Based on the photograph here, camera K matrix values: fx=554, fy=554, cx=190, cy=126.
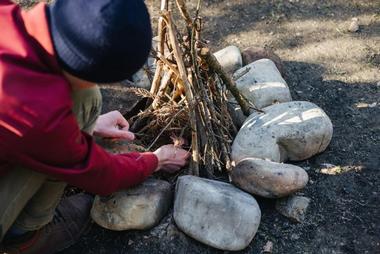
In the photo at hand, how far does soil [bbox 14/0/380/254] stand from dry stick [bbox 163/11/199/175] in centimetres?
25

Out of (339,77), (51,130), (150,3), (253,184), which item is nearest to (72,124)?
(51,130)

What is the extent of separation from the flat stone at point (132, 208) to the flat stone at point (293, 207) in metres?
0.45

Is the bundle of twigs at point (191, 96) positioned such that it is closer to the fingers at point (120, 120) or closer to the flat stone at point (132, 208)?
the fingers at point (120, 120)

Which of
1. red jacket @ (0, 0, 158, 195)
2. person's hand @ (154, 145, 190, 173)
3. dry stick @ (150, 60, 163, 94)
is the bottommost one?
person's hand @ (154, 145, 190, 173)

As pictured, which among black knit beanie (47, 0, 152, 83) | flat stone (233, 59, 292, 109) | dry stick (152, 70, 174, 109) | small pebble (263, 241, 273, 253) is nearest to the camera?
black knit beanie (47, 0, 152, 83)

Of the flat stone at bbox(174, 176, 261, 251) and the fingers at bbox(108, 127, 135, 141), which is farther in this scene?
the fingers at bbox(108, 127, 135, 141)

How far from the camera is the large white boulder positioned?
218cm

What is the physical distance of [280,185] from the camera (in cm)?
203

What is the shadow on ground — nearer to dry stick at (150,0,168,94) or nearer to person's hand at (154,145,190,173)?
person's hand at (154,145,190,173)

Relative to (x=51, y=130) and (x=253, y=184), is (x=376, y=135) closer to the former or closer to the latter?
(x=253, y=184)

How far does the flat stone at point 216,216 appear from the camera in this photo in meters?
1.95

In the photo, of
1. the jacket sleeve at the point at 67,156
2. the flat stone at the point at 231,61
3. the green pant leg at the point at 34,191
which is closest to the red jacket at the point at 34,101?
the jacket sleeve at the point at 67,156

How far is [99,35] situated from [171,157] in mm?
859

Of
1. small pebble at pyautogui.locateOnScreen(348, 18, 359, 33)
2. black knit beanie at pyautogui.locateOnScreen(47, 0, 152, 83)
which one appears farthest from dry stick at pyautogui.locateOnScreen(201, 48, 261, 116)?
small pebble at pyautogui.locateOnScreen(348, 18, 359, 33)
